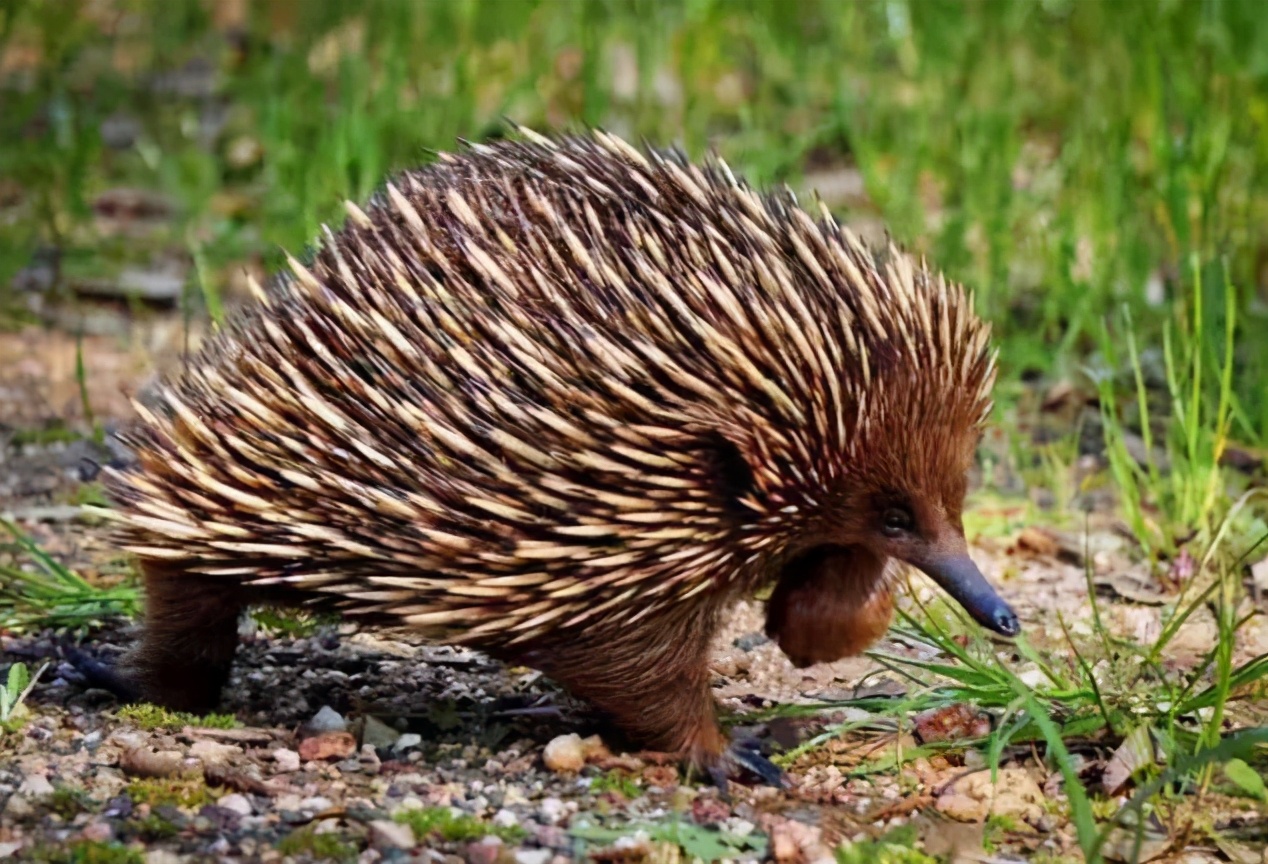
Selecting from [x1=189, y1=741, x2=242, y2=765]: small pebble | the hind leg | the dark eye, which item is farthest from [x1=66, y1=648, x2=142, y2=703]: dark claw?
the dark eye

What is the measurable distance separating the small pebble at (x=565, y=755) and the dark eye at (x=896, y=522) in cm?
69

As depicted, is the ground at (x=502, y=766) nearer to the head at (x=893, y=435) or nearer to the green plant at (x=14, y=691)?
the green plant at (x=14, y=691)

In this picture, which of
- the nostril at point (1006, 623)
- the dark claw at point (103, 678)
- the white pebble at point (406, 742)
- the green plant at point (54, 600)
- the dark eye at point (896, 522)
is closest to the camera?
the nostril at point (1006, 623)

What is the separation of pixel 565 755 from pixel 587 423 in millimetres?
652

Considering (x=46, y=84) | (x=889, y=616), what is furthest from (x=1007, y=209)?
(x=46, y=84)

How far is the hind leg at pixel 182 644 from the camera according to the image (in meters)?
3.22

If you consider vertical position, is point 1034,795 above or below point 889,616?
below

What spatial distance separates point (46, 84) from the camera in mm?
6000

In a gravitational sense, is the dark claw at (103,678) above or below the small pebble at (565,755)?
below

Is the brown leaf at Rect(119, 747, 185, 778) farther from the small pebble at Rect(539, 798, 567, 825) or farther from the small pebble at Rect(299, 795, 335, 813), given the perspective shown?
the small pebble at Rect(539, 798, 567, 825)

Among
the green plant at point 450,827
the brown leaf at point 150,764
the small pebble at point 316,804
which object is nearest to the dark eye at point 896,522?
the green plant at point 450,827

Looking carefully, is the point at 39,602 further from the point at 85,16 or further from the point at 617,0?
the point at 85,16

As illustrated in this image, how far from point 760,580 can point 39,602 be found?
5.67 ft

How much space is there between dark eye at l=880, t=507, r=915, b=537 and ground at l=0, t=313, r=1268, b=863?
0.35 m
